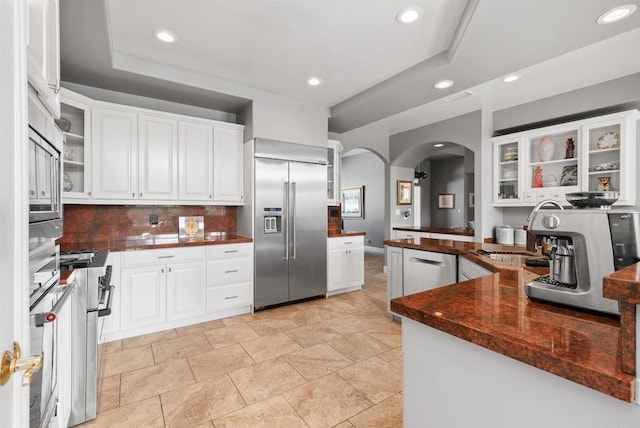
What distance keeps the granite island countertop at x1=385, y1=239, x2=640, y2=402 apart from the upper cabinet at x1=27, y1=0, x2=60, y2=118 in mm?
1548

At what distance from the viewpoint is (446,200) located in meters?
9.08

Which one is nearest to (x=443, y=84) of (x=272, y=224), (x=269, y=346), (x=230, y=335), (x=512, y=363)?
(x=272, y=224)

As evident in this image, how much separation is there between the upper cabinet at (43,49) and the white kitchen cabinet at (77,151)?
1762mm

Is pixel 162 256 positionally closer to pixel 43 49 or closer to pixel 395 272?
pixel 43 49

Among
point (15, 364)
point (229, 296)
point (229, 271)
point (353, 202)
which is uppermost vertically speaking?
point (353, 202)

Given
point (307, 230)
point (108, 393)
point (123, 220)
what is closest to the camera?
point (108, 393)

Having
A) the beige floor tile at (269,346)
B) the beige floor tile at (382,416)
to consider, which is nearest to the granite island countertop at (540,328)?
the beige floor tile at (382,416)

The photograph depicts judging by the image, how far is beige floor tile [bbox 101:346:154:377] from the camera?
7.86ft

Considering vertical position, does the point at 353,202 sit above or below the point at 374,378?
above

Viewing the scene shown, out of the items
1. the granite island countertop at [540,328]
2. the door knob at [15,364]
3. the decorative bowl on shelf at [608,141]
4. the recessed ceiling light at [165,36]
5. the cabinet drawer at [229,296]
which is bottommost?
the cabinet drawer at [229,296]

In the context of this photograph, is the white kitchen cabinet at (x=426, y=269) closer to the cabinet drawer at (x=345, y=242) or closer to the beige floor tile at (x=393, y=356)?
the beige floor tile at (x=393, y=356)

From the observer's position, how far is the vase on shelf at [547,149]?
3.87m

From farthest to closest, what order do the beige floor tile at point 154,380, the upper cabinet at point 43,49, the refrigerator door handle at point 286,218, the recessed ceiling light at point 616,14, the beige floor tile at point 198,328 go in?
the refrigerator door handle at point 286,218 < the beige floor tile at point 198,328 < the beige floor tile at point 154,380 < the recessed ceiling light at point 616,14 < the upper cabinet at point 43,49

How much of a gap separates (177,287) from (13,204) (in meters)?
2.85
